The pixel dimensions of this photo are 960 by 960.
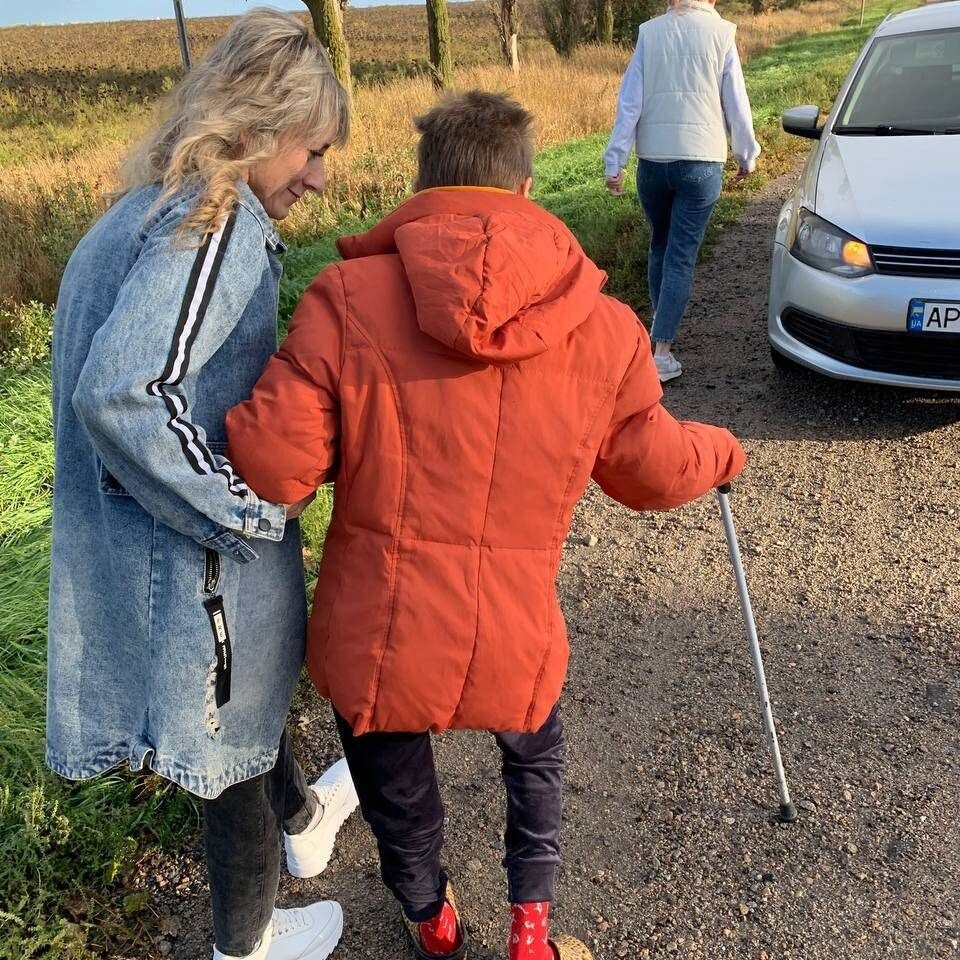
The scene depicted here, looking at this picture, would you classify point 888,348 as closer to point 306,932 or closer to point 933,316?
point 933,316

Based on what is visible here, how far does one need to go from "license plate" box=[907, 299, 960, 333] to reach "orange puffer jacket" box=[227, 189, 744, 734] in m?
3.01

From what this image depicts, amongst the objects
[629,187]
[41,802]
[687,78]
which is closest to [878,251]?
[687,78]

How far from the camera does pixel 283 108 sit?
1.59 meters

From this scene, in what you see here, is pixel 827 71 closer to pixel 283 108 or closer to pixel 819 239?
pixel 819 239

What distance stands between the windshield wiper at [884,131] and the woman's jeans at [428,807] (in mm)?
4432

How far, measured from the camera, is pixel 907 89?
5480mm

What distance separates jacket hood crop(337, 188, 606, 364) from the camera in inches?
59.7

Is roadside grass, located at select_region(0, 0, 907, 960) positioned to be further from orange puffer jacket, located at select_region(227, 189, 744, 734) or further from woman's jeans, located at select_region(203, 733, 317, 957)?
orange puffer jacket, located at select_region(227, 189, 744, 734)

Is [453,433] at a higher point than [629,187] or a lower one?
higher

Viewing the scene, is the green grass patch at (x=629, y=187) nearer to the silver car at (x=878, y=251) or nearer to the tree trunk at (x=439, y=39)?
the silver car at (x=878, y=251)

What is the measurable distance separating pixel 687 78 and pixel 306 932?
4.65m

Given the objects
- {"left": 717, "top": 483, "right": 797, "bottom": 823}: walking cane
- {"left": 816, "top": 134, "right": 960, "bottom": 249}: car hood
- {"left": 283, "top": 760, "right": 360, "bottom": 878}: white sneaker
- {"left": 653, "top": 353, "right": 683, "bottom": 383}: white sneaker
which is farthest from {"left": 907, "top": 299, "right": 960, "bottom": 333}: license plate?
{"left": 283, "top": 760, "right": 360, "bottom": 878}: white sneaker

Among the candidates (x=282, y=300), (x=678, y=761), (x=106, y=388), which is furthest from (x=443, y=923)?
(x=282, y=300)

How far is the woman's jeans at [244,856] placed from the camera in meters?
1.89
